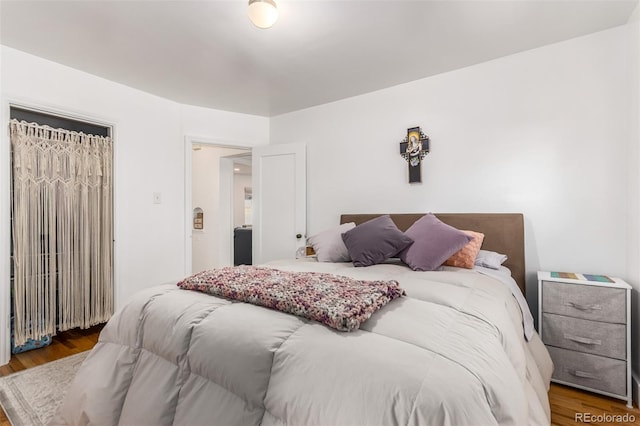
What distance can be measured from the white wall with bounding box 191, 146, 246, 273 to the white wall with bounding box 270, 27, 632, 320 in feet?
8.43

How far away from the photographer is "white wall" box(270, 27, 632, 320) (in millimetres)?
2131

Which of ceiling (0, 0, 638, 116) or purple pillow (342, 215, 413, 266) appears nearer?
ceiling (0, 0, 638, 116)

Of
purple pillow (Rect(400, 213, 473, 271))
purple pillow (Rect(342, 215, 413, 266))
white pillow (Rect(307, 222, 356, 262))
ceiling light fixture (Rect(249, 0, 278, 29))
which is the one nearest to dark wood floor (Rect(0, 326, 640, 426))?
→ purple pillow (Rect(400, 213, 473, 271))

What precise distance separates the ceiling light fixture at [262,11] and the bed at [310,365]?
152 centimetres

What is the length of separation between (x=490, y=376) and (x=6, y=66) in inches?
140

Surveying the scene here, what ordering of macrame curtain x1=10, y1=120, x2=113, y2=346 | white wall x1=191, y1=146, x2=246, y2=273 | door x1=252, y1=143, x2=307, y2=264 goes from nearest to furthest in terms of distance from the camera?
1. macrame curtain x1=10, y1=120, x2=113, y2=346
2. door x1=252, y1=143, x2=307, y2=264
3. white wall x1=191, y1=146, x2=246, y2=273

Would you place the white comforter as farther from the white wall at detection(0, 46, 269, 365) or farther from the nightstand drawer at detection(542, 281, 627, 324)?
the white wall at detection(0, 46, 269, 365)

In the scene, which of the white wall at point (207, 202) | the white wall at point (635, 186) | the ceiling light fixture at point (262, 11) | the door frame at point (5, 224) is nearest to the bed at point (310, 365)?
the white wall at point (635, 186)

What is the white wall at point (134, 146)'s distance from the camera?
2318 mm

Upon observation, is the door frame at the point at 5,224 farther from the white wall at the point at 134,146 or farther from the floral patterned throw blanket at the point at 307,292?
the floral patterned throw blanket at the point at 307,292

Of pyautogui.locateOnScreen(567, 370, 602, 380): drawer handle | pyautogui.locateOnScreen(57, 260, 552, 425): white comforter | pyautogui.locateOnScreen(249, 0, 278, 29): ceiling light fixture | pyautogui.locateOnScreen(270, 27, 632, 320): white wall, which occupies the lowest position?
pyautogui.locateOnScreen(567, 370, 602, 380): drawer handle

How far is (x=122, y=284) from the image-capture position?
295cm

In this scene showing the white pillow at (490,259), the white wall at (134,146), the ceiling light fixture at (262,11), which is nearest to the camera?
the ceiling light fixture at (262,11)

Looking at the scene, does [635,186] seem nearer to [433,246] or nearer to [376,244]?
[433,246]
